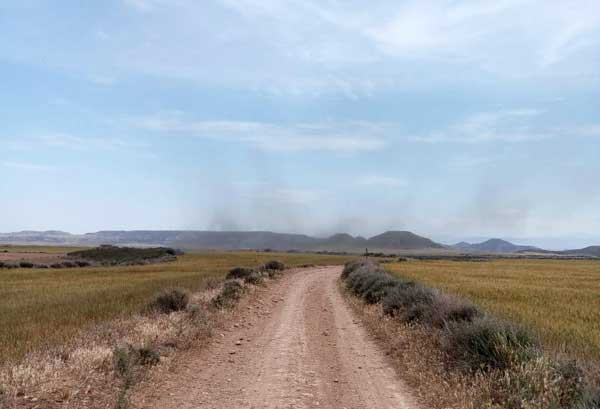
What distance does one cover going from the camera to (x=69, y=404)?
24.8ft

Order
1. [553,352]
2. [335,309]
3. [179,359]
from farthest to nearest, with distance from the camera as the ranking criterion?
[335,309] → [179,359] → [553,352]

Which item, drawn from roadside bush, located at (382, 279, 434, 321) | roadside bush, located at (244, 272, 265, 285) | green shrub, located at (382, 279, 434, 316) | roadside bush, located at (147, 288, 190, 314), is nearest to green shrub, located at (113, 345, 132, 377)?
roadside bush, located at (147, 288, 190, 314)

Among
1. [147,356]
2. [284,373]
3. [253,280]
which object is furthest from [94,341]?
[253,280]

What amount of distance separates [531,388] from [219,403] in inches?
184

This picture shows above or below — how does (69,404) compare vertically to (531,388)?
below

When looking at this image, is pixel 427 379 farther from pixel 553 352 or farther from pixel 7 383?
pixel 7 383

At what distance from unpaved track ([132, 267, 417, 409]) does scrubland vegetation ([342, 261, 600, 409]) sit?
114cm

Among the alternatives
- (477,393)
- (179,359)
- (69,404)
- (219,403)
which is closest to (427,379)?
(477,393)

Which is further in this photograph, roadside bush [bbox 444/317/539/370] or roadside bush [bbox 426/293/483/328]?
roadside bush [bbox 426/293/483/328]

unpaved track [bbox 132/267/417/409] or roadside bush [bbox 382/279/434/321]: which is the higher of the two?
roadside bush [bbox 382/279/434/321]

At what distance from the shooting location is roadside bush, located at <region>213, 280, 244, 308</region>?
1957 centimetres

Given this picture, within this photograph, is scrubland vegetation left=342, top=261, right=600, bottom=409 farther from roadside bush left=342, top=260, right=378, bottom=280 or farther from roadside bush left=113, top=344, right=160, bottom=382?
roadside bush left=342, top=260, right=378, bottom=280

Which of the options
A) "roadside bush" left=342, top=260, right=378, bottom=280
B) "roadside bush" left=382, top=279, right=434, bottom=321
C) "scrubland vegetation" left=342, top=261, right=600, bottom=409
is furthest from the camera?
"roadside bush" left=342, top=260, right=378, bottom=280

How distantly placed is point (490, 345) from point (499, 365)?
2.24ft
